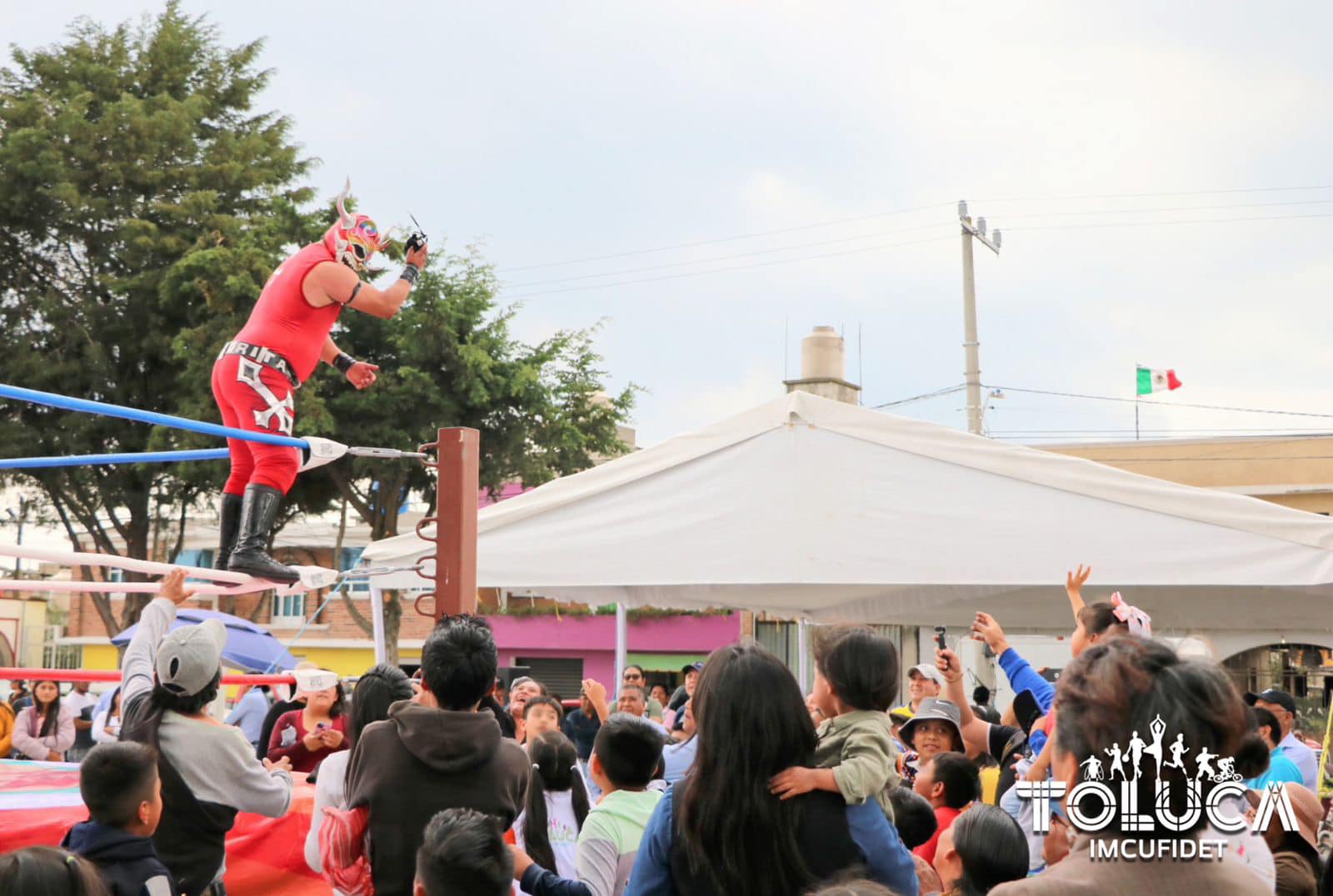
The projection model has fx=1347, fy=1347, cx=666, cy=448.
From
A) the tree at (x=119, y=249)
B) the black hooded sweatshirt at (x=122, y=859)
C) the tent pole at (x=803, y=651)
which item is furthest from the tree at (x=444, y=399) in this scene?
the black hooded sweatshirt at (x=122, y=859)

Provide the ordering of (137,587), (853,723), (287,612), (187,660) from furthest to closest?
(287,612), (137,587), (187,660), (853,723)

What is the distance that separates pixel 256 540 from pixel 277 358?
0.69 meters

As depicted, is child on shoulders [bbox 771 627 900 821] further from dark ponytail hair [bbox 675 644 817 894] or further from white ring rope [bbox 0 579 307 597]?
white ring rope [bbox 0 579 307 597]

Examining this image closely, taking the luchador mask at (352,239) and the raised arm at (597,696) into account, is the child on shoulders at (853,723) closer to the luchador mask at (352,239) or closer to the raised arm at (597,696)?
the raised arm at (597,696)

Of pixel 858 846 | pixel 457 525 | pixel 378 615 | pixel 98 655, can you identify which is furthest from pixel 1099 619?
pixel 98 655

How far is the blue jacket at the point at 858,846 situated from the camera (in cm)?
249

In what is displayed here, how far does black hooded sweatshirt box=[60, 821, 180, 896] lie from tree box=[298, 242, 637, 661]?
1455 cm

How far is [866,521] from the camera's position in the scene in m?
6.30

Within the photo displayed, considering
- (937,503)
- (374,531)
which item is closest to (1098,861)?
(937,503)

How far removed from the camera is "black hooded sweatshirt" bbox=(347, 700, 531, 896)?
3.07 m

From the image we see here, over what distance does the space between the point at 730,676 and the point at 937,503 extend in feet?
13.0

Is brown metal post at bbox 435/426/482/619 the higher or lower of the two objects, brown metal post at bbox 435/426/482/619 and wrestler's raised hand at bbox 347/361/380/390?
the lower

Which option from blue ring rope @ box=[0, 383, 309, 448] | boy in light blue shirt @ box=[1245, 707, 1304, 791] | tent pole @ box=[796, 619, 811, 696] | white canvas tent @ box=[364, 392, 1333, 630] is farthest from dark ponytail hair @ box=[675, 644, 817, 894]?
tent pole @ box=[796, 619, 811, 696]

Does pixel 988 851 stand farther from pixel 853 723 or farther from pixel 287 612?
pixel 287 612
